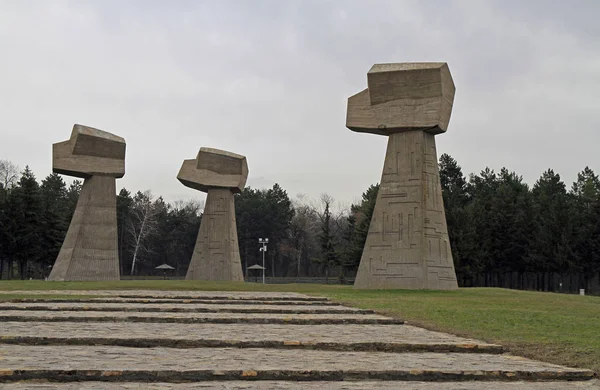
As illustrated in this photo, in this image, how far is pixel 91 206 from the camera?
115ft

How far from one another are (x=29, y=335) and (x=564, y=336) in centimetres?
793

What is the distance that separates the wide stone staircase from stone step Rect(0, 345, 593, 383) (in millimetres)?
10

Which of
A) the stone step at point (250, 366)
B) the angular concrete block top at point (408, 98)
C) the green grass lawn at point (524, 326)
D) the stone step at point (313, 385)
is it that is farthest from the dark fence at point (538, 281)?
the stone step at point (313, 385)

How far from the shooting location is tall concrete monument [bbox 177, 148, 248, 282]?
38.5 metres

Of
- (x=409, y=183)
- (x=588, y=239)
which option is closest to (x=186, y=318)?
(x=409, y=183)

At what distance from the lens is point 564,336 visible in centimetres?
1062

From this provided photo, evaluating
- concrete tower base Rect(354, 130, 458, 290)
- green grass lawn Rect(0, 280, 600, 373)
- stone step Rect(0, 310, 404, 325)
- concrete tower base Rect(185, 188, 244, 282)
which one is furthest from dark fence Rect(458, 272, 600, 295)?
stone step Rect(0, 310, 404, 325)

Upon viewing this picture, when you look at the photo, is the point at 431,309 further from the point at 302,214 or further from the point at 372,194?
the point at 302,214

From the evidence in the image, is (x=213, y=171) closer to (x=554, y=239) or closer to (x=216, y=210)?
(x=216, y=210)

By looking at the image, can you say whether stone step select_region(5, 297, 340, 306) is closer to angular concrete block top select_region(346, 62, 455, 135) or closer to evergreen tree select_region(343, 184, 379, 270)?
angular concrete block top select_region(346, 62, 455, 135)

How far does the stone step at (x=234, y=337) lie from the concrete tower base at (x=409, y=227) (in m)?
15.3

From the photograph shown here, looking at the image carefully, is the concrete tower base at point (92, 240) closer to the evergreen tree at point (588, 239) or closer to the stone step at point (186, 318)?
the stone step at point (186, 318)

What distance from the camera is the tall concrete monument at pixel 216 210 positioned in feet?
126

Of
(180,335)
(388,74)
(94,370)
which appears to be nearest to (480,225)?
(388,74)
